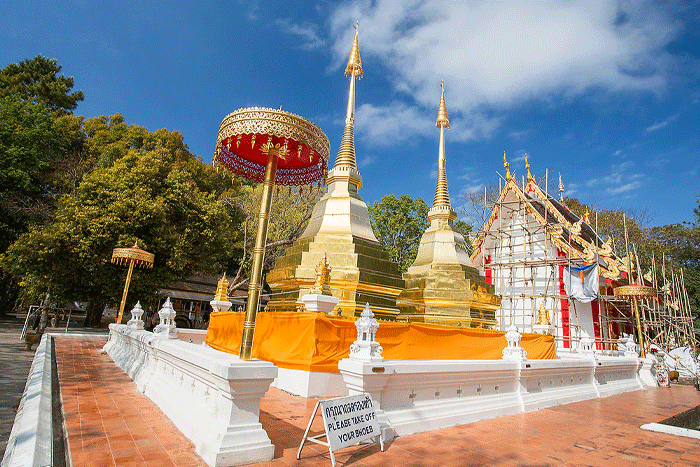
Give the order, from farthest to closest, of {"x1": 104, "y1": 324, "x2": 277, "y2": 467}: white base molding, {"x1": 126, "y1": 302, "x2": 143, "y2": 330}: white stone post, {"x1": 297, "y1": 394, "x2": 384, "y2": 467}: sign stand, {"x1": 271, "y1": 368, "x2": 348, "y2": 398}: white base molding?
{"x1": 126, "y1": 302, "x2": 143, "y2": 330}: white stone post < {"x1": 271, "y1": 368, "x2": 348, "y2": 398}: white base molding < {"x1": 297, "y1": 394, "x2": 384, "y2": 467}: sign stand < {"x1": 104, "y1": 324, "x2": 277, "y2": 467}: white base molding

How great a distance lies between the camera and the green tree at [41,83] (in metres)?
29.4

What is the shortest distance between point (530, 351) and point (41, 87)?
36.4 metres

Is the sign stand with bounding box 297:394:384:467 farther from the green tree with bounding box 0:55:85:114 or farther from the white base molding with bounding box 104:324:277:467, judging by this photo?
the green tree with bounding box 0:55:85:114

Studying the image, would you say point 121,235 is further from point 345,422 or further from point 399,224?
point 399,224

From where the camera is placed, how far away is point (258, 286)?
4.91m

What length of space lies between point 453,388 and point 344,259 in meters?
5.15

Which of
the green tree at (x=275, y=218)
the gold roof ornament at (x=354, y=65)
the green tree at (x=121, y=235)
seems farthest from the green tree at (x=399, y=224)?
the gold roof ornament at (x=354, y=65)

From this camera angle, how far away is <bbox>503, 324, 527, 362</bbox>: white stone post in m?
7.95

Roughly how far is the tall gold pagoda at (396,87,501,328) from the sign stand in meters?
8.27

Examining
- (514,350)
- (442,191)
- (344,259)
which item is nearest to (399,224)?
(442,191)

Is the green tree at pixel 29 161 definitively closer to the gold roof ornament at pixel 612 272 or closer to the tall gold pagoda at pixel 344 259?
the tall gold pagoda at pixel 344 259

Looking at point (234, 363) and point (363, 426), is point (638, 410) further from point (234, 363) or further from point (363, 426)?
point (234, 363)

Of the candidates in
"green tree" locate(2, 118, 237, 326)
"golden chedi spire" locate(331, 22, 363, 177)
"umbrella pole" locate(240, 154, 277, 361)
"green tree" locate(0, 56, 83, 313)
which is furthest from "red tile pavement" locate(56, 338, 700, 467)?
"green tree" locate(0, 56, 83, 313)

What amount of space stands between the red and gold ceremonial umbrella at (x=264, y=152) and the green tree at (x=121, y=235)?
11.0 meters
